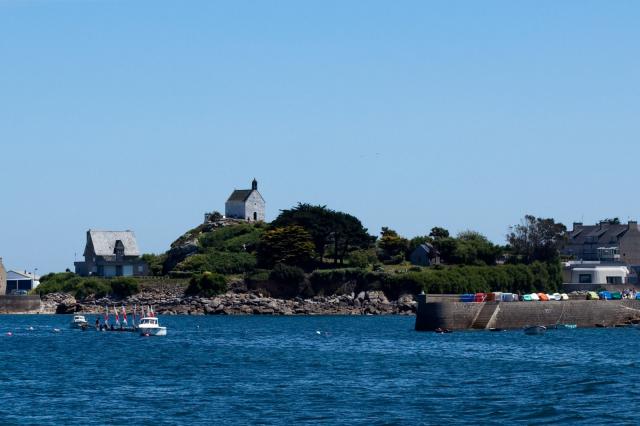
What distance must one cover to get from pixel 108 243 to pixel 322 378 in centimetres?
12996

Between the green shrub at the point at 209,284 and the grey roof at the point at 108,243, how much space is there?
1128 inches

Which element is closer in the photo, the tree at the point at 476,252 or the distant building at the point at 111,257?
the tree at the point at 476,252

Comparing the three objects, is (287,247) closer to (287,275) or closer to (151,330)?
(287,275)

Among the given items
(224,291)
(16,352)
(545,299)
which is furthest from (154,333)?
(224,291)

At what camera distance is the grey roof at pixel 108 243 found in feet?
644

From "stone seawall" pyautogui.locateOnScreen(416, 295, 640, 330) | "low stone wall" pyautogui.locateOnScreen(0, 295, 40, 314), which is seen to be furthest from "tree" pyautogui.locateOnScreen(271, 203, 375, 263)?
"stone seawall" pyautogui.locateOnScreen(416, 295, 640, 330)

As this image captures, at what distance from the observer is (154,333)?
115625mm

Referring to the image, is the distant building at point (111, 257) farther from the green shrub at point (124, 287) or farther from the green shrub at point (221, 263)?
the green shrub at point (124, 287)

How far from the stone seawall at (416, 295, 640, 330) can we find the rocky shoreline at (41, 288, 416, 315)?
42746mm

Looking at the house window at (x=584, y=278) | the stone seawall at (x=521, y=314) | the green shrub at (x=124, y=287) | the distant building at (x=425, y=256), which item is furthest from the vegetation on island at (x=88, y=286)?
the stone seawall at (x=521, y=314)

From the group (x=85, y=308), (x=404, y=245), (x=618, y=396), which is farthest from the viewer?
(x=404, y=245)

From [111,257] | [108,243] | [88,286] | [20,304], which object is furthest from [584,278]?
[20,304]

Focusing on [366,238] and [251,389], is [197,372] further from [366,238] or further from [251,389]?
[366,238]

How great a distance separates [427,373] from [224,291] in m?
98.3
